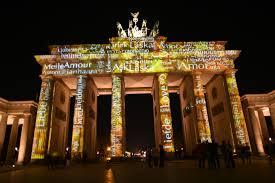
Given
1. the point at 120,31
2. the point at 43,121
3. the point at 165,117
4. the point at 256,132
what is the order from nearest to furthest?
the point at 43,121, the point at 165,117, the point at 120,31, the point at 256,132

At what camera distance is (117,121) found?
26.5 m

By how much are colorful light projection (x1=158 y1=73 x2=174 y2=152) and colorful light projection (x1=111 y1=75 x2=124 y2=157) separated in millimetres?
5372

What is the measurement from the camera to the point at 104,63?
96.0ft

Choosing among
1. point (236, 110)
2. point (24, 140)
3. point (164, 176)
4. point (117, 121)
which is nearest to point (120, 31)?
point (117, 121)

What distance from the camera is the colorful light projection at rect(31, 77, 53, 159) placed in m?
25.1

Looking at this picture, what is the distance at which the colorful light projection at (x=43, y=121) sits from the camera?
82.2 ft

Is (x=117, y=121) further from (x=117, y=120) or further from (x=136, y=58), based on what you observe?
(x=136, y=58)

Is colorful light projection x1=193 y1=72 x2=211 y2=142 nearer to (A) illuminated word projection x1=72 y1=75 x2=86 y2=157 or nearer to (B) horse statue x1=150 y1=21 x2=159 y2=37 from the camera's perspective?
(B) horse statue x1=150 y1=21 x2=159 y2=37

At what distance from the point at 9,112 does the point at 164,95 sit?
2550cm

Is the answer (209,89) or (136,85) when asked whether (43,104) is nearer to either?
(136,85)

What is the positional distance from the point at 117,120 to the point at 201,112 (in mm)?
11068

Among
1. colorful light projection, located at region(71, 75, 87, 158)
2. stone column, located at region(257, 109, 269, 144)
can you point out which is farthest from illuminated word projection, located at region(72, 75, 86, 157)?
stone column, located at region(257, 109, 269, 144)

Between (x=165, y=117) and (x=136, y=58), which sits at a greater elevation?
(x=136, y=58)

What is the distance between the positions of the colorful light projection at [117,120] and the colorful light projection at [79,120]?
3982mm
